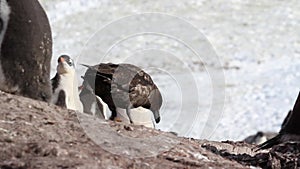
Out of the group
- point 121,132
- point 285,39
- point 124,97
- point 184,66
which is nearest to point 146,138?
point 121,132

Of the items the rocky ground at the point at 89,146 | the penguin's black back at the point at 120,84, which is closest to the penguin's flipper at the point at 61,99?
the penguin's black back at the point at 120,84

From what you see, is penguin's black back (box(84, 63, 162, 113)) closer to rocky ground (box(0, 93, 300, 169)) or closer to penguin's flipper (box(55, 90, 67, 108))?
penguin's flipper (box(55, 90, 67, 108))

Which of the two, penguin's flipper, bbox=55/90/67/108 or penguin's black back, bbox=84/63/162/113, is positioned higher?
penguin's black back, bbox=84/63/162/113

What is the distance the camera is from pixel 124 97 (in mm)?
7359

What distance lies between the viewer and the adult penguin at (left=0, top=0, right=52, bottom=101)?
616 cm

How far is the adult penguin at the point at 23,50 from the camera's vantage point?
616 cm

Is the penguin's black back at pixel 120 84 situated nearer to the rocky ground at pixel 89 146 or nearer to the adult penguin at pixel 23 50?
the adult penguin at pixel 23 50

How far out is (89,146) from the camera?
5281 mm

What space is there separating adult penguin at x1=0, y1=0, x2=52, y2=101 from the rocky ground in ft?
1.13

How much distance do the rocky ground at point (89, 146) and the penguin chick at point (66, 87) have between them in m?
0.84

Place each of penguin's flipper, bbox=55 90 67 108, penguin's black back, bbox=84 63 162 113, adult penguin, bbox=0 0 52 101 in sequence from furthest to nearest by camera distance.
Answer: penguin's black back, bbox=84 63 162 113
penguin's flipper, bbox=55 90 67 108
adult penguin, bbox=0 0 52 101

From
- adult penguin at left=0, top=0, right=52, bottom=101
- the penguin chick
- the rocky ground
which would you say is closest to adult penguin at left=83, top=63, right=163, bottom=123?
the penguin chick

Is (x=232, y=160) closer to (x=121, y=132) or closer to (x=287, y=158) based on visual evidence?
(x=287, y=158)

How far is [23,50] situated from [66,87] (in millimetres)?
747
